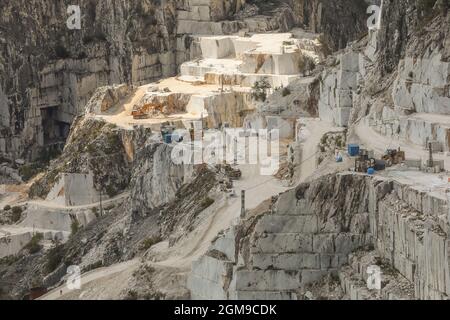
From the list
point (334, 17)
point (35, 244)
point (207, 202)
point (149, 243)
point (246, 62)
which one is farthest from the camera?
point (334, 17)

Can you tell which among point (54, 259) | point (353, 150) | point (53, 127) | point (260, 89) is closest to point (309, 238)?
point (353, 150)

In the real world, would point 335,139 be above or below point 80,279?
above

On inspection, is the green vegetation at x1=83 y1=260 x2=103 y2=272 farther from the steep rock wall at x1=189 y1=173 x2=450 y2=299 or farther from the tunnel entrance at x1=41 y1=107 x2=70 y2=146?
the tunnel entrance at x1=41 y1=107 x2=70 y2=146

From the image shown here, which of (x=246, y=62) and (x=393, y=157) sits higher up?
(x=393, y=157)

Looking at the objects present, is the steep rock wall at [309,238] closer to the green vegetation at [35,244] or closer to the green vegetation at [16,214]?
the green vegetation at [35,244]

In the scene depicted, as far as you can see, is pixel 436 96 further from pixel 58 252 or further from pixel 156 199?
pixel 58 252

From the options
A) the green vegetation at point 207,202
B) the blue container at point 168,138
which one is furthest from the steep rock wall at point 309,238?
the blue container at point 168,138

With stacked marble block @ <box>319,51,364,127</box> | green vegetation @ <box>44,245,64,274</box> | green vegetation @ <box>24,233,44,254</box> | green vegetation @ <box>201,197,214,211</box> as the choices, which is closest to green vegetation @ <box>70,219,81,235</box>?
green vegetation @ <box>24,233,44,254</box>

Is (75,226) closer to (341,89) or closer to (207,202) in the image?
(341,89)
